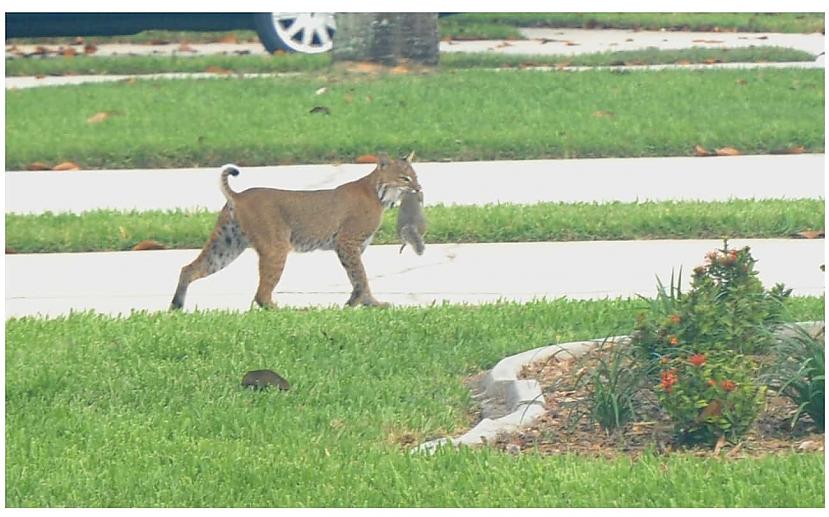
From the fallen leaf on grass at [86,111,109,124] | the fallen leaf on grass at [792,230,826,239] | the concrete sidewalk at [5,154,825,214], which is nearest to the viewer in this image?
the fallen leaf on grass at [792,230,826,239]

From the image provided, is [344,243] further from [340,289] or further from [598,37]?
[598,37]

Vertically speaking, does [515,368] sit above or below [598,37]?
below

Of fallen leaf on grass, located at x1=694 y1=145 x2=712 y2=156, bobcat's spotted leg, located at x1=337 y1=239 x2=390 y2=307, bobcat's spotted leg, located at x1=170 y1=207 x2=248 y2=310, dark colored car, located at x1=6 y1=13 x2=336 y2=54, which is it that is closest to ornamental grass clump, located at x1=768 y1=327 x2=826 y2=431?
bobcat's spotted leg, located at x1=337 y1=239 x2=390 y2=307

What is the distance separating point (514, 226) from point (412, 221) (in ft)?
3.92

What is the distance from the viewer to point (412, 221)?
8039mm

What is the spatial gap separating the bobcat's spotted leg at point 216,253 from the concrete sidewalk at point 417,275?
0.38 ft

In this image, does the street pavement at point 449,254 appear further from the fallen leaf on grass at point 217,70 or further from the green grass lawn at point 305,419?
the fallen leaf on grass at point 217,70

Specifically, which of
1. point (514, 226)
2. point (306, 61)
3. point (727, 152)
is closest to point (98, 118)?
point (306, 61)

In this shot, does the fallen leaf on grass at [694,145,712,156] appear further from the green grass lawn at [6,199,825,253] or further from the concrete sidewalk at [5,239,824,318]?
the concrete sidewalk at [5,239,824,318]

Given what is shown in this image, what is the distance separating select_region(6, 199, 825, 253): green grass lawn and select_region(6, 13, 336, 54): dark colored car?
22.8 ft

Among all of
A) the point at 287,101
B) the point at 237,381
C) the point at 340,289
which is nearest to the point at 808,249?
the point at 340,289

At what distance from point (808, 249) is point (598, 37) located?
10.2m

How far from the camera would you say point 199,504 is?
5039mm

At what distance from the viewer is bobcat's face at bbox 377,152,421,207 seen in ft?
25.8
